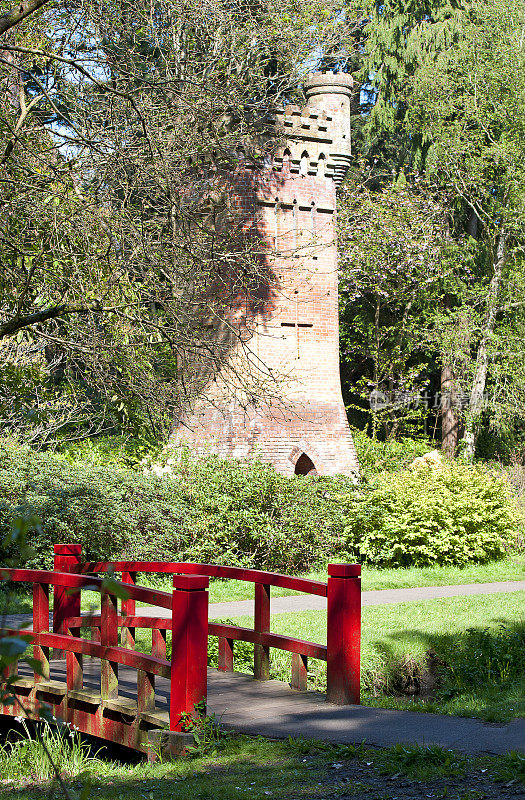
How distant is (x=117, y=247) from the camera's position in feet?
26.4

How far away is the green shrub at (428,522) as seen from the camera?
16312mm

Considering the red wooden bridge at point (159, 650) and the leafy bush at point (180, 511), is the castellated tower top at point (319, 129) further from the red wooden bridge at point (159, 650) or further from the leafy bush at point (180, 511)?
the red wooden bridge at point (159, 650)

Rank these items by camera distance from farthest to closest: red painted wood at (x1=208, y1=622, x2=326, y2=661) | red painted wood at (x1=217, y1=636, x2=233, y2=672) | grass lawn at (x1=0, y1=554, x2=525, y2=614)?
grass lawn at (x1=0, y1=554, x2=525, y2=614)
red painted wood at (x1=217, y1=636, x2=233, y2=672)
red painted wood at (x1=208, y1=622, x2=326, y2=661)

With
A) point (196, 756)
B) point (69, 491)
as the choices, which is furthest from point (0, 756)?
point (69, 491)

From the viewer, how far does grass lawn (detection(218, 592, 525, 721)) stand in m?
7.24

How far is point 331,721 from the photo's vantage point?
18.9 feet

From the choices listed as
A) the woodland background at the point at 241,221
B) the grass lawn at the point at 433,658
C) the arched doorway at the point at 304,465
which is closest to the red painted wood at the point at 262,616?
the grass lawn at the point at 433,658

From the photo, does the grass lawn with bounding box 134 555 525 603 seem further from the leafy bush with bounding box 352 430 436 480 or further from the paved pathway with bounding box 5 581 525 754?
the paved pathway with bounding box 5 581 525 754

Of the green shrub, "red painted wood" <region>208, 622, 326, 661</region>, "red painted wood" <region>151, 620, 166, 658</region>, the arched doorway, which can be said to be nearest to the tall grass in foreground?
"red painted wood" <region>151, 620, 166, 658</region>

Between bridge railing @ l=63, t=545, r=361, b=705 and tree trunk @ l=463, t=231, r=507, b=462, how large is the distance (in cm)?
1968

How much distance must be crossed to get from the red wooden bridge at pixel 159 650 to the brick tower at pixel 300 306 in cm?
1018

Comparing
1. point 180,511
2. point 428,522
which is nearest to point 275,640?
point 180,511

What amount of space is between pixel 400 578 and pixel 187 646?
989 centimetres

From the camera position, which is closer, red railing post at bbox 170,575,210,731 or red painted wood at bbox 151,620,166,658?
red railing post at bbox 170,575,210,731
